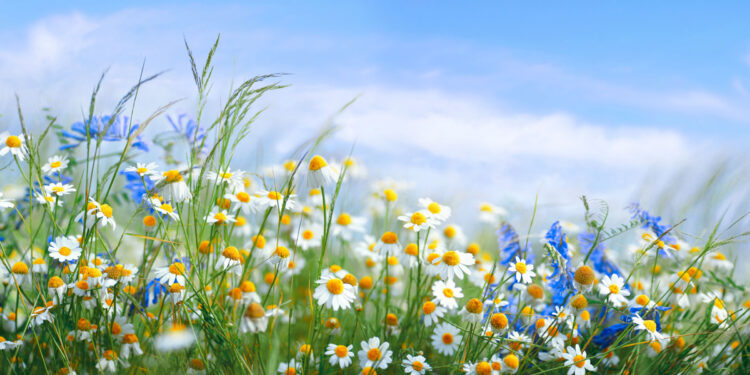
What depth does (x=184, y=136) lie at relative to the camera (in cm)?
264

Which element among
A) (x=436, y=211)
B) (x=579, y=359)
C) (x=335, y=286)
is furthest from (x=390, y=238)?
(x=579, y=359)

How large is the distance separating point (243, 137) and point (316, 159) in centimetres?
23

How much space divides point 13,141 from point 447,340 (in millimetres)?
1603

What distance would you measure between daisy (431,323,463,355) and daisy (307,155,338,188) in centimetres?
77

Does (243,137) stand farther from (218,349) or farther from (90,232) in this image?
(218,349)

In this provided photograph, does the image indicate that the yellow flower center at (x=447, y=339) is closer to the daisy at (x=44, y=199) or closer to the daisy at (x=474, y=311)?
the daisy at (x=474, y=311)

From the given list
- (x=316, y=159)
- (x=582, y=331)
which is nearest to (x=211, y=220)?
(x=316, y=159)

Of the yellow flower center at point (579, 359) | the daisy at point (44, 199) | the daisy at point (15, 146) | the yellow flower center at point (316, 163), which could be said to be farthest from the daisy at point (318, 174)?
the daisy at point (15, 146)

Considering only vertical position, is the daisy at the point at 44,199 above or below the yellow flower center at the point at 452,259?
above

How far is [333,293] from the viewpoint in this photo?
1633 millimetres

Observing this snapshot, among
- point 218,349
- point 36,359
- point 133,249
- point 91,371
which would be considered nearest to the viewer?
point 218,349

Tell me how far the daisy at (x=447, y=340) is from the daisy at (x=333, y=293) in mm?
489

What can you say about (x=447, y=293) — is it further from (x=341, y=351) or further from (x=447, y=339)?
(x=341, y=351)

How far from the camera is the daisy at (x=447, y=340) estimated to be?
1.97 m
